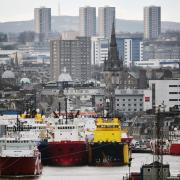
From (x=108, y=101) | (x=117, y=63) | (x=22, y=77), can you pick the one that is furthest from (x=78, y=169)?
(x=22, y=77)

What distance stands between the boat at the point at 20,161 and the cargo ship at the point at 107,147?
3.14 meters

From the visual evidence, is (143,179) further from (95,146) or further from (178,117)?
(178,117)

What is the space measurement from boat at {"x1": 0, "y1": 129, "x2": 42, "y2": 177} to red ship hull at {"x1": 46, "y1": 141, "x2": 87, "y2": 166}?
2236 mm

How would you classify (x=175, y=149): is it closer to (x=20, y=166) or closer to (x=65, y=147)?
(x=65, y=147)

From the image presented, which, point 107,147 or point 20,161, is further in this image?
point 107,147

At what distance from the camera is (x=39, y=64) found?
155 m

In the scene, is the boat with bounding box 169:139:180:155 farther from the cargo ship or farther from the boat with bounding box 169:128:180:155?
the cargo ship

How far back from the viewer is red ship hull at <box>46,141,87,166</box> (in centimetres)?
5769

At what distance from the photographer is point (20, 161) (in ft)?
175

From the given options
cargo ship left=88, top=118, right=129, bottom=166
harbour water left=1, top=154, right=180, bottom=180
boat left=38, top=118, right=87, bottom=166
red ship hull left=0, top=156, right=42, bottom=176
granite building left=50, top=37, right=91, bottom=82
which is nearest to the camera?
harbour water left=1, top=154, right=180, bottom=180

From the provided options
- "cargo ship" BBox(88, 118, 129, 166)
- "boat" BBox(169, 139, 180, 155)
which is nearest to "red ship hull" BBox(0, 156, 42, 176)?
"cargo ship" BBox(88, 118, 129, 166)

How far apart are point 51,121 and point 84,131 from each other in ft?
7.95

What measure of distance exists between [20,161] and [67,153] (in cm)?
466

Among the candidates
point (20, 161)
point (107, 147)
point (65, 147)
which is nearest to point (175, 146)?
point (107, 147)
